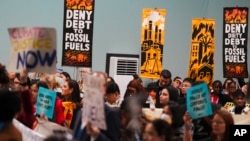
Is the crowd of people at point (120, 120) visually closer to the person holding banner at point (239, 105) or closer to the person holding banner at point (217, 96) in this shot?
the person holding banner at point (239, 105)

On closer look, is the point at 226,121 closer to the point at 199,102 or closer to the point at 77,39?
the point at 199,102

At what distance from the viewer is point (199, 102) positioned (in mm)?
6070

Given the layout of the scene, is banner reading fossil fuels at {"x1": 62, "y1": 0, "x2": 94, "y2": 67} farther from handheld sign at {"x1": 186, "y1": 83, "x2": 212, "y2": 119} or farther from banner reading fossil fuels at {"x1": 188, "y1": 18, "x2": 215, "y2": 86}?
handheld sign at {"x1": 186, "y1": 83, "x2": 212, "y2": 119}

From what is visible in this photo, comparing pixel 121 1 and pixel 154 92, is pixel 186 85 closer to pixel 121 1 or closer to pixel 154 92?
pixel 154 92

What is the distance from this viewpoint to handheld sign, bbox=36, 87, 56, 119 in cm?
703

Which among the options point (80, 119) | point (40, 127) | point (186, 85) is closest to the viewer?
point (80, 119)

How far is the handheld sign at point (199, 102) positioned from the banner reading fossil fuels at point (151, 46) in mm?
7907

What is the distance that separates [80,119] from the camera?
544 cm

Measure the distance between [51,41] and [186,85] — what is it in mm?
4803

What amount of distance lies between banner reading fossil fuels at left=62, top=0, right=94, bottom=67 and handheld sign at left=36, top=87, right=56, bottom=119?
5.25 meters

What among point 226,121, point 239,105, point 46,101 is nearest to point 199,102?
point 226,121

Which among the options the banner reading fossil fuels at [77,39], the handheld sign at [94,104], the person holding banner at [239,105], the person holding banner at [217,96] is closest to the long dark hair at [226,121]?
the handheld sign at [94,104]

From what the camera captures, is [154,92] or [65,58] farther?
[65,58]

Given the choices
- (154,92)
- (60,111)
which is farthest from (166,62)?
(60,111)
